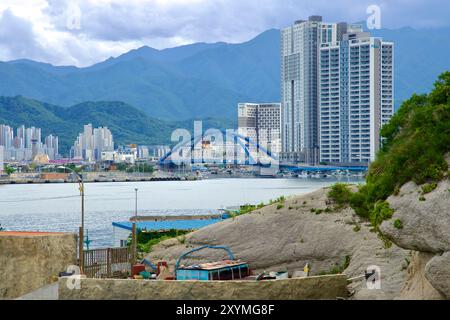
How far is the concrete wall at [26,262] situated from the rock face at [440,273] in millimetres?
9782

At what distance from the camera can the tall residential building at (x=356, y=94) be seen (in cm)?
19162

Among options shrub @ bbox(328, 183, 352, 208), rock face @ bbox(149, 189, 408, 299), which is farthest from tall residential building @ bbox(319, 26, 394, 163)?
rock face @ bbox(149, 189, 408, 299)

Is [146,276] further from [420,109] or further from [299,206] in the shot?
[420,109]

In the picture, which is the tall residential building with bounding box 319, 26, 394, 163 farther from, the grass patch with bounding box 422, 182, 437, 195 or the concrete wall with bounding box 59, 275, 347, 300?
the grass patch with bounding box 422, 182, 437, 195

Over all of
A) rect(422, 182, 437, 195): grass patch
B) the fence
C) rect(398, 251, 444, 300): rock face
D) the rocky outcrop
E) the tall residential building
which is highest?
the tall residential building

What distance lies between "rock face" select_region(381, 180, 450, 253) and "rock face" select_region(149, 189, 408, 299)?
14.1ft

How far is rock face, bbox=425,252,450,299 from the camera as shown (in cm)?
1058

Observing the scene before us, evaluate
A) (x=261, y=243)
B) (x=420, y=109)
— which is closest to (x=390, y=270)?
(x=420, y=109)

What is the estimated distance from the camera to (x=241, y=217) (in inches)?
853

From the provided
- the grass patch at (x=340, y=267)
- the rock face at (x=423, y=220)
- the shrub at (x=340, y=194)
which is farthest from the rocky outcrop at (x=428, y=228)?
the shrub at (x=340, y=194)

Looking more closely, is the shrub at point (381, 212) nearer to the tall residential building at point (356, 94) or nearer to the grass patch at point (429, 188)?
the grass patch at point (429, 188)

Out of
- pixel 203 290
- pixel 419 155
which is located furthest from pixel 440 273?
pixel 203 290
